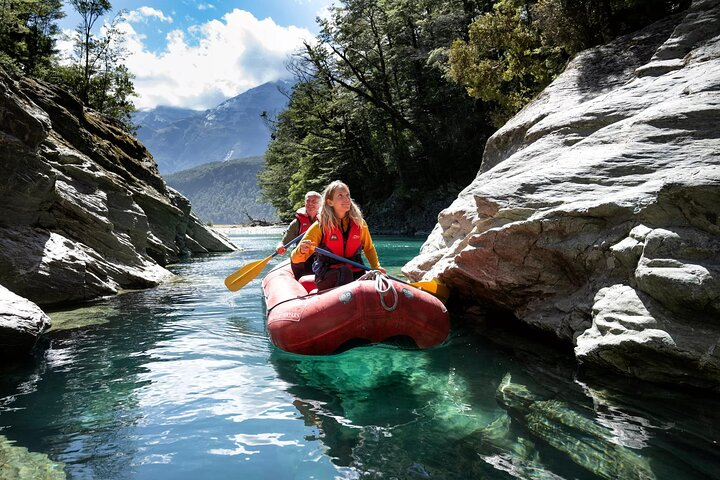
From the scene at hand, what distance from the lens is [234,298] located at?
924 centimetres

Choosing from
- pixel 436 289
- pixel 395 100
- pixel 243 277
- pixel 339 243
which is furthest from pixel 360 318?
pixel 395 100

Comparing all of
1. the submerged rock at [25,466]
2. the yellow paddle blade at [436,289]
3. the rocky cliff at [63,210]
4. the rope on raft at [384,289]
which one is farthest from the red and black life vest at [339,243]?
the rocky cliff at [63,210]

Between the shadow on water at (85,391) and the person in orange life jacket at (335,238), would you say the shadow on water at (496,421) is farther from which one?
the shadow on water at (85,391)

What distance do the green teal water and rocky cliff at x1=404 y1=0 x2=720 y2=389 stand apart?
48 centimetres

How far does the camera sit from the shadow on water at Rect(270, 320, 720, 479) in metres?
2.93

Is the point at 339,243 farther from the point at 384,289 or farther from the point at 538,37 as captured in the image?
the point at 538,37

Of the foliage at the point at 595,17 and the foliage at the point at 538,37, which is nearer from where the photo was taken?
the foliage at the point at 595,17

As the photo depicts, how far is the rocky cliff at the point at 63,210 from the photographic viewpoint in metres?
7.20

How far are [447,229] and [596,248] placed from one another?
9.68ft

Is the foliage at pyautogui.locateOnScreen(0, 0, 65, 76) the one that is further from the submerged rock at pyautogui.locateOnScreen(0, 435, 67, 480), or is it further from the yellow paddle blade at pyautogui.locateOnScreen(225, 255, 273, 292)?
the submerged rock at pyautogui.locateOnScreen(0, 435, 67, 480)

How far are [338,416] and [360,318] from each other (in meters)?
0.93

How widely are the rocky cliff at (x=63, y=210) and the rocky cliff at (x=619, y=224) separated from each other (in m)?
5.74

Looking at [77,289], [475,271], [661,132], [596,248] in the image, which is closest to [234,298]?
[77,289]

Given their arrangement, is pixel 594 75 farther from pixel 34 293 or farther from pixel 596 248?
pixel 34 293
